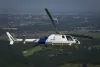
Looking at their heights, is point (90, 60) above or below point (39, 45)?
below

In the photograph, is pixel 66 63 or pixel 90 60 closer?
A: pixel 66 63

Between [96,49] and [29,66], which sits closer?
[29,66]

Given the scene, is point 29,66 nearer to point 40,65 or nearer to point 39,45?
point 40,65

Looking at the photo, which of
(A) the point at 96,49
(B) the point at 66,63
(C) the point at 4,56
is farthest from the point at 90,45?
(C) the point at 4,56

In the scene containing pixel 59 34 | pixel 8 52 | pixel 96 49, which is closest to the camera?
pixel 59 34

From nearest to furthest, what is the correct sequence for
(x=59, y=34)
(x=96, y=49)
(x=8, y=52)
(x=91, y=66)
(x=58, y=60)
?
1. (x=59, y=34)
2. (x=91, y=66)
3. (x=58, y=60)
4. (x=8, y=52)
5. (x=96, y=49)

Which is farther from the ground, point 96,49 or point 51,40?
point 51,40

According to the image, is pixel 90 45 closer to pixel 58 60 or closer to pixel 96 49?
pixel 96 49

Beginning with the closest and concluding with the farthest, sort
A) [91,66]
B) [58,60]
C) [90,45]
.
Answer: [91,66]
[58,60]
[90,45]

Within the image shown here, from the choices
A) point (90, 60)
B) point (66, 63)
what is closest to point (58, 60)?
point (66, 63)
